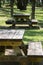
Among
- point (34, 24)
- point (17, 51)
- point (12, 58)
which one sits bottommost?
point (34, 24)

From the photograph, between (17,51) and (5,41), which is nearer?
(5,41)

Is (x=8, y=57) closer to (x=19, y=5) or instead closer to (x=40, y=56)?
(x=40, y=56)

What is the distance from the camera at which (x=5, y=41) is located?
4.89 metres

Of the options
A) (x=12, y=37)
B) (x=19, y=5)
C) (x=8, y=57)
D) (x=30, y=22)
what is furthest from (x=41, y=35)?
(x=19, y=5)

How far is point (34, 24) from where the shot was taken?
1230 cm

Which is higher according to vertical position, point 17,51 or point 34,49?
point 34,49

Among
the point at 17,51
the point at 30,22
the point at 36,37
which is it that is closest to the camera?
the point at 17,51

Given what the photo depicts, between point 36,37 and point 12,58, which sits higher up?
point 12,58

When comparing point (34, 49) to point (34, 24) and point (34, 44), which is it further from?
point (34, 24)

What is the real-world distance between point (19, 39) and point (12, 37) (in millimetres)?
213

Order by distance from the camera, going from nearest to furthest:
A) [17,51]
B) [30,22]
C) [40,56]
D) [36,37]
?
[40,56], [17,51], [36,37], [30,22]

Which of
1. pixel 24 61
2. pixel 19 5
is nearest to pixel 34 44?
pixel 24 61

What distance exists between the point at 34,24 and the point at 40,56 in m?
8.18

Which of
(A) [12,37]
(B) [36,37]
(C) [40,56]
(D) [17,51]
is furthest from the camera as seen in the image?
(B) [36,37]
